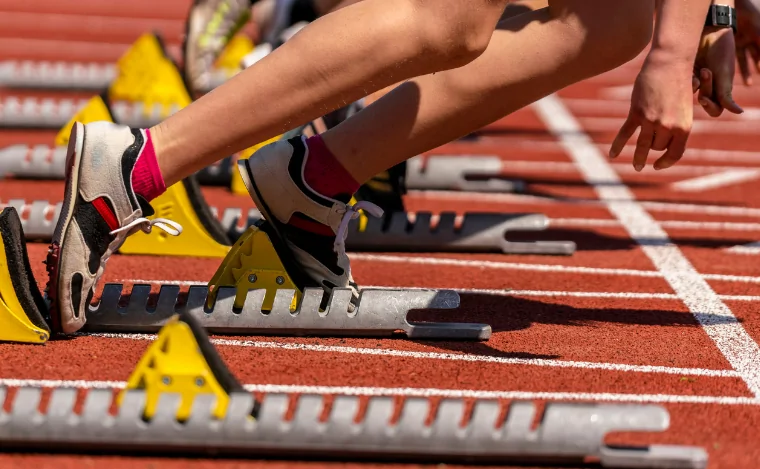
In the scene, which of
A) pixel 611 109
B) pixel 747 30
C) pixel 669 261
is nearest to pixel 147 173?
pixel 669 261

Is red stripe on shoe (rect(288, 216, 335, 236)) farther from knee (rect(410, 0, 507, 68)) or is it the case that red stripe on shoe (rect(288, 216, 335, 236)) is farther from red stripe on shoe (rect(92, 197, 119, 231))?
knee (rect(410, 0, 507, 68))

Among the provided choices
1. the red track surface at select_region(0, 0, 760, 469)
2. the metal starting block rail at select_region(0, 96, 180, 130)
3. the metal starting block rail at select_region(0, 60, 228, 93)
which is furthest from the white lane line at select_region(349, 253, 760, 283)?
the metal starting block rail at select_region(0, 60, 228, 93)

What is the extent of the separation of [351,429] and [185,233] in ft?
6.17

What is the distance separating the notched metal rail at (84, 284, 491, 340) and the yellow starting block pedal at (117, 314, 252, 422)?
725 mm

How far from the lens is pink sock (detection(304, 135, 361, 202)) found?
3.01 meters

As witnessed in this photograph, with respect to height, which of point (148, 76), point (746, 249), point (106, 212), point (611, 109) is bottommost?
point (611, 109)

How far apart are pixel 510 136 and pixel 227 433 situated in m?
5.12

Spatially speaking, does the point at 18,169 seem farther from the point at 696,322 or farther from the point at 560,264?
the point at 696,322

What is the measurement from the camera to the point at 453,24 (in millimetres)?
2615

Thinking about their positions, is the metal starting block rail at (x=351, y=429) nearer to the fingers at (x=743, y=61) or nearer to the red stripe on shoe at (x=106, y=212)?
the red stripe on shoe at (x=106, y=212)

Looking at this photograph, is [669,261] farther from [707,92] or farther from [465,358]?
[465,358]

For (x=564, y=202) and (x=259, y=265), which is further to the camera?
(x=564, y=202)

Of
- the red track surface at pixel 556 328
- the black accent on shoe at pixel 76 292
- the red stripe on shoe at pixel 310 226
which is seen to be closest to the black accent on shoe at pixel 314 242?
the red stripe on shoe at pixel 310 226

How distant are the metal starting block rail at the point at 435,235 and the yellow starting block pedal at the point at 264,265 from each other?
109cm
